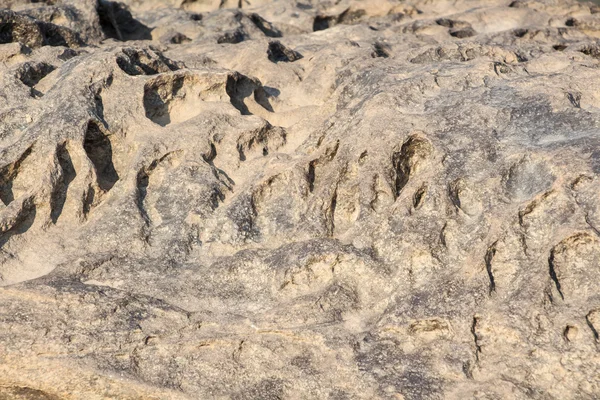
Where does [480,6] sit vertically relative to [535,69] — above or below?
below

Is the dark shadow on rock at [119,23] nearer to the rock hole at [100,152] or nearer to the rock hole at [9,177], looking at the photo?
the rock hole at [100,152]

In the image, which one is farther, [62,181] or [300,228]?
[62,181]

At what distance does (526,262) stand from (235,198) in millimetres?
3344

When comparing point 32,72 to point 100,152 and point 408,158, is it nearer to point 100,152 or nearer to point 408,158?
point 100,152

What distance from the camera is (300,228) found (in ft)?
26.7

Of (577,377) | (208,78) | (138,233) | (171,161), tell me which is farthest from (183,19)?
(577,377)

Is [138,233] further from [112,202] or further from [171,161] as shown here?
[171,161]

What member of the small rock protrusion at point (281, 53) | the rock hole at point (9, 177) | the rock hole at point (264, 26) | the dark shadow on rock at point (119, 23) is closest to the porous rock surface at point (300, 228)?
the rock hole at point (9, 177)

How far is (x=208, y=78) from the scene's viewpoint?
1022 cm

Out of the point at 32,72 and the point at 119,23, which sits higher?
the point at 32,72

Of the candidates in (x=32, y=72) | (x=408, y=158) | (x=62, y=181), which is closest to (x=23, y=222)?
(x=62, y=181)

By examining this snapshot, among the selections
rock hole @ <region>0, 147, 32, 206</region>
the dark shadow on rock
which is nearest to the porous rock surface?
rock hole @ <region>0, 147, 32, 206</region>

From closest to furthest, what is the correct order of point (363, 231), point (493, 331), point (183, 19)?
point (493, 331), point (363, 231), point (183, 19)

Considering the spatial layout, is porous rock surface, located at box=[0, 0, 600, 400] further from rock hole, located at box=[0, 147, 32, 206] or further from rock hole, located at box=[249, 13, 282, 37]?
rock hole, located at box=[249, 13, 282, 37]
